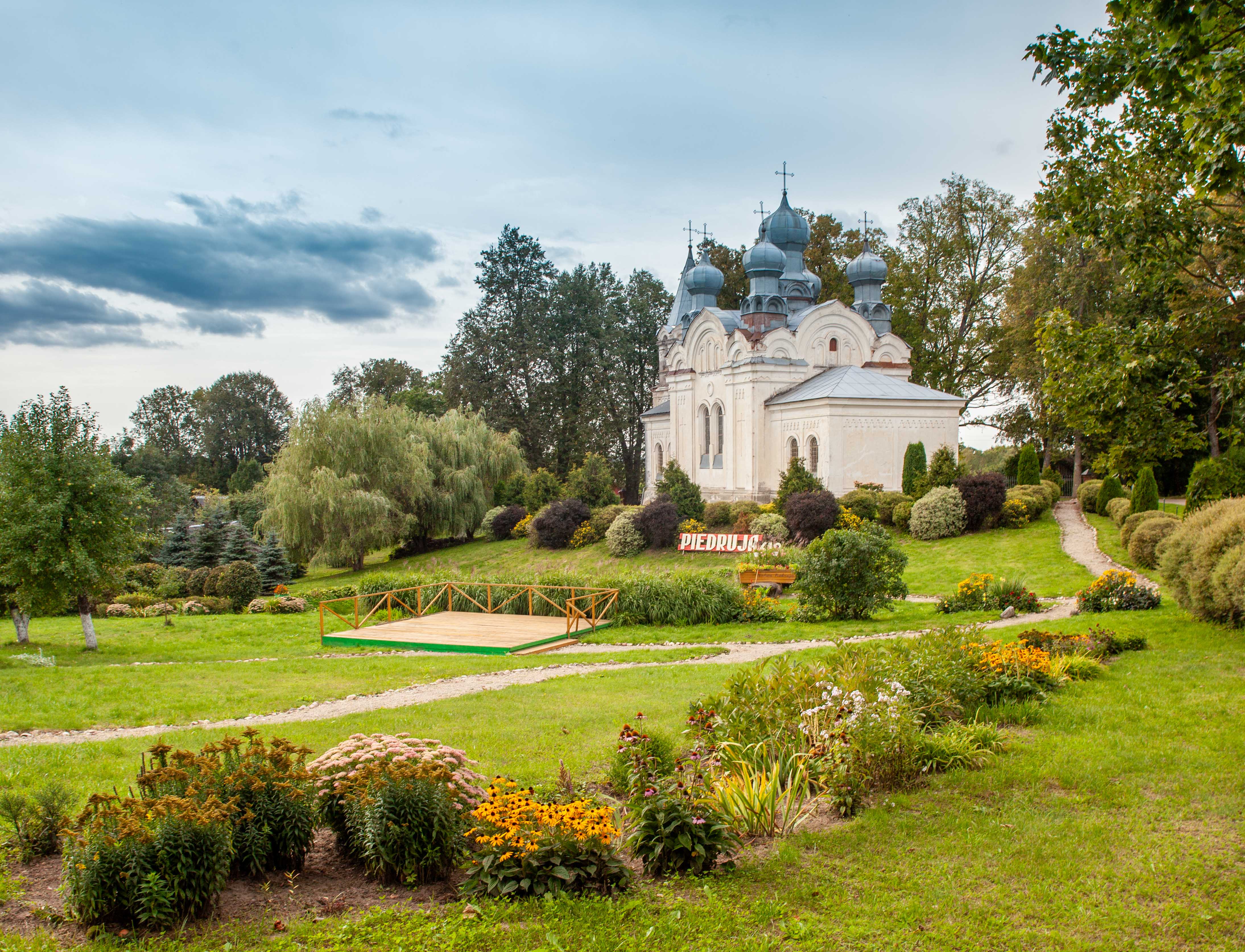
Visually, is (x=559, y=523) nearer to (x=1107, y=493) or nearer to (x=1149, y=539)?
(x=1107, y=493)

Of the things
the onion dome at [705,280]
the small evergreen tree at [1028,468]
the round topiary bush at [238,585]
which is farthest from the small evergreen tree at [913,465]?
the round topiary bush at [238,585]

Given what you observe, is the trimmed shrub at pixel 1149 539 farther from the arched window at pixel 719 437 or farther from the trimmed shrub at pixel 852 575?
the arched window at pixel 719 437

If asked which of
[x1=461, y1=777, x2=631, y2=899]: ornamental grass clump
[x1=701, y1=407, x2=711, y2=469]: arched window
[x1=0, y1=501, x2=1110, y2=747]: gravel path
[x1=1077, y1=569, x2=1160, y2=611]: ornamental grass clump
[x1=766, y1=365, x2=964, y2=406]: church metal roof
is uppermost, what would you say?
[x1=766, y1=365, x2=964, y2=406]: church metal roof

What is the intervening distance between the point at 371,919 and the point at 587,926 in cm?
118

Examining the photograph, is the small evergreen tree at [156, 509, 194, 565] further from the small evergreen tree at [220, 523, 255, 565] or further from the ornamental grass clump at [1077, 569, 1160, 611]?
the ornamental grass clump at [1077, 569, 1160, 611]

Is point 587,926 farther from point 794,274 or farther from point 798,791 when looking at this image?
point 794,274

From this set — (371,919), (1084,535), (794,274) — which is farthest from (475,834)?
(794,274)

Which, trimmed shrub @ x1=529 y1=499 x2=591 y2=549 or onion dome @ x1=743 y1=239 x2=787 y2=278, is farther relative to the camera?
onion dome @ x1=743 y1=239 x2=787 y2=278

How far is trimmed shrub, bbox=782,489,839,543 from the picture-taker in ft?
85.3

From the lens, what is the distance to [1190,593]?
41.1 ft

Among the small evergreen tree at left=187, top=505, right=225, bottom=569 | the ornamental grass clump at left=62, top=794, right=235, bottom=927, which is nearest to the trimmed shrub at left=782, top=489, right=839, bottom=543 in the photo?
the small evergreen tree at left=187, top=505, right=225, bottom=569

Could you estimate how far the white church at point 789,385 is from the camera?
101ft

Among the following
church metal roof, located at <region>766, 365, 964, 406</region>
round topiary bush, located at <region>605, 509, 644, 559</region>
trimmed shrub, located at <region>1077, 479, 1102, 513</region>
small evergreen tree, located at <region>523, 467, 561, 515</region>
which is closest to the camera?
trimmed shrub, located at <region>1077, 479, 1102, 513</region>

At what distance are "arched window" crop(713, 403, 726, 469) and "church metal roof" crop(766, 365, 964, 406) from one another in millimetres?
2907
